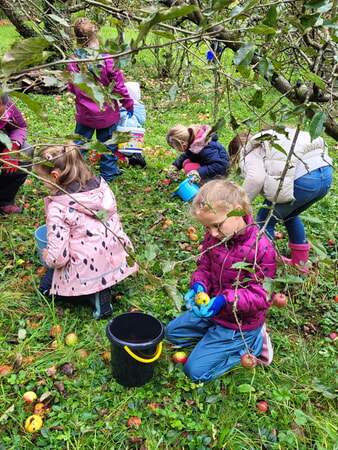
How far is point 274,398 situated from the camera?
81.0 inches

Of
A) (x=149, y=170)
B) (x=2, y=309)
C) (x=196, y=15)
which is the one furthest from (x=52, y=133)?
(x=196, y=15)

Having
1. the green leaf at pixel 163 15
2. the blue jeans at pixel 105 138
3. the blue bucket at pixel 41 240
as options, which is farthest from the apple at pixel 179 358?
the blue jeans at pixel 105 138

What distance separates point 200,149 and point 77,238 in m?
2.13

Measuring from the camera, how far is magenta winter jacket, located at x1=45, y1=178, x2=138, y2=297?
2367mm

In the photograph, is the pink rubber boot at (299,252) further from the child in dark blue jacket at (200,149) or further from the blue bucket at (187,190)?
the child in dark blue jacket at (200,149)

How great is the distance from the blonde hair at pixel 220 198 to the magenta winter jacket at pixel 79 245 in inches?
22.1

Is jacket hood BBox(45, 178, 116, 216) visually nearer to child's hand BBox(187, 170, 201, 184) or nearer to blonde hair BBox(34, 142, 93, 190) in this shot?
blonde hair BBox(34, 142, 93, 190)

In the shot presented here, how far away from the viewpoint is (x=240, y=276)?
216 cm

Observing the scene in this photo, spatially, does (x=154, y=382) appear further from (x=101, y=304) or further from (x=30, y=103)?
(x=30, y=103)

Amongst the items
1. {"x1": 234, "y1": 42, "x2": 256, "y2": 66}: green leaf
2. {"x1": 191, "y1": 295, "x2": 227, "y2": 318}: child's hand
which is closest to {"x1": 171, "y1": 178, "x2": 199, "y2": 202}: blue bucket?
{"x1": 191, "y1": 295, "x2": 227, "y2": 318}: child's hand

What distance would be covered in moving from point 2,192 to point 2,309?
1338mm

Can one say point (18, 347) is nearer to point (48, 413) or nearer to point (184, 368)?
point (48, 413)

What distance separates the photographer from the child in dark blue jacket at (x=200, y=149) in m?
4.06

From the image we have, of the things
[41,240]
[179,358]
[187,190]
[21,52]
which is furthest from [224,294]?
[187,190]
